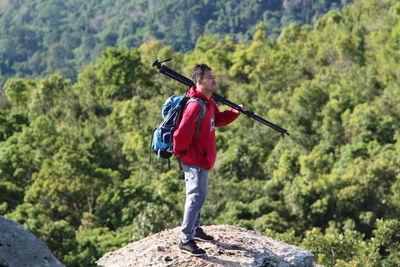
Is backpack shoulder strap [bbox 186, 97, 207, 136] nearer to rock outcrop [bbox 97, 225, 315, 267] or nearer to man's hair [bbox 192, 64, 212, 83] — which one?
man's hair [bbox 192, 64, 212, 83]

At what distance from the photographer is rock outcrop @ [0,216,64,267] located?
5684 millimetres

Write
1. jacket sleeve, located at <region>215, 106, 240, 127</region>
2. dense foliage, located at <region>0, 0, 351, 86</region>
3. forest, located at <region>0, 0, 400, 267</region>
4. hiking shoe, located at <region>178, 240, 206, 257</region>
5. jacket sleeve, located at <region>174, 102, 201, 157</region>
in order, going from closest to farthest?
jacket sleeve, located at <region>174, 102, 201, 157</region> < hiking shoe, located at <region>178, 240, 206, 257</region> < jacket sleeve, located at <region>215, 106, 240, 127</region> < forest, located at <region>0, 0, 400, 267</region> < dense foliage, located at <region>0, 0, 351, 86</region>

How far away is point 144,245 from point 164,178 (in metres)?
21.0

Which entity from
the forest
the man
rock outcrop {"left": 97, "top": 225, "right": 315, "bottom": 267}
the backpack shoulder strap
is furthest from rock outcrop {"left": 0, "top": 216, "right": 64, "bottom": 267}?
the forest

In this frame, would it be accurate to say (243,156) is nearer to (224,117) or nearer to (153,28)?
(224,117)

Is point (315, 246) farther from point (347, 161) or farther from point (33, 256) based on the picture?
point (347, 161)

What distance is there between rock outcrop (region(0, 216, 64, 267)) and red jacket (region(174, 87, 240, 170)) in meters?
1.97

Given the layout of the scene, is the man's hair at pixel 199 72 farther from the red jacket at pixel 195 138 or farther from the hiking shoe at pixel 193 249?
the hiking shoe at pixel 193 249

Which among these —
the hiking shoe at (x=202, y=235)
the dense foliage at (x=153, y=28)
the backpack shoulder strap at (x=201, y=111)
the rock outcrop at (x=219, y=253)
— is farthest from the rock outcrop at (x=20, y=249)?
the dense foliage at (x=153, y=28)

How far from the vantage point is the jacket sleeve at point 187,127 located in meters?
6.78

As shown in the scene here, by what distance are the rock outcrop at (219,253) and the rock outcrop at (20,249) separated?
180cm

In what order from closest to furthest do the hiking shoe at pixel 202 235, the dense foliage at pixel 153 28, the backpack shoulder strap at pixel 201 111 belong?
1. the backpack shoulder strap at pixel 201 111
2. the hiking shoe at pixel 202 235
3. the dense foliage at pixel 153 28

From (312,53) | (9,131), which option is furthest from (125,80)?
(312,53)

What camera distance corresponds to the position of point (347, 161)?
3133 cm
